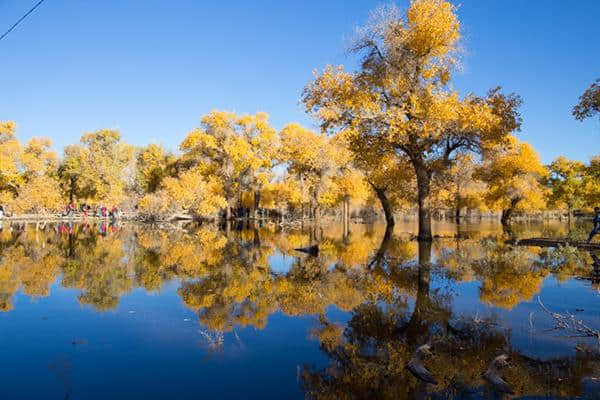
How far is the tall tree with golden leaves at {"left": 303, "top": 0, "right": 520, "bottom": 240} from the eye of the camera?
18.9 metres

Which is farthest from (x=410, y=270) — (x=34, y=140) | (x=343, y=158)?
(x=34, y=140)

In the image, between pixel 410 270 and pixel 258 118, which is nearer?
pixel 410 270

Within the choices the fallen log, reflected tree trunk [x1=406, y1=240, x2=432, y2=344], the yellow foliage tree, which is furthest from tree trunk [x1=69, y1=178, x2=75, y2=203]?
reflected tree trunk [x1=406, y1=240, x2=432, y2=344]

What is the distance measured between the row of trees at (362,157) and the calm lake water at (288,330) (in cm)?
975

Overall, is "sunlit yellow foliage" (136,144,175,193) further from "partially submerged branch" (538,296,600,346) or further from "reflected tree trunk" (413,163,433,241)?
"partially submerged branch" (538,296,600,346)

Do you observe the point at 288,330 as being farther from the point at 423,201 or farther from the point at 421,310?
the point at 423,201

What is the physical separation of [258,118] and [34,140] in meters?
35.6

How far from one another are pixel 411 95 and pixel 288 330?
51.9 feet

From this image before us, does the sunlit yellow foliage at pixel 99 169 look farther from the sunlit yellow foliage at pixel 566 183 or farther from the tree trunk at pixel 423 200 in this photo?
the sunlit yellow foliage at pixel 566 183

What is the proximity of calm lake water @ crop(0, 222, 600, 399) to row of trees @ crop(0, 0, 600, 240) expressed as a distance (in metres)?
9.75

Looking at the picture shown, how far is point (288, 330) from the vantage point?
636cm

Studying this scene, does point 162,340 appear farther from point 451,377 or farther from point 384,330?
point 451,377

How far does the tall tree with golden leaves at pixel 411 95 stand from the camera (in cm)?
1891

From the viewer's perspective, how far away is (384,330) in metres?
6.05
